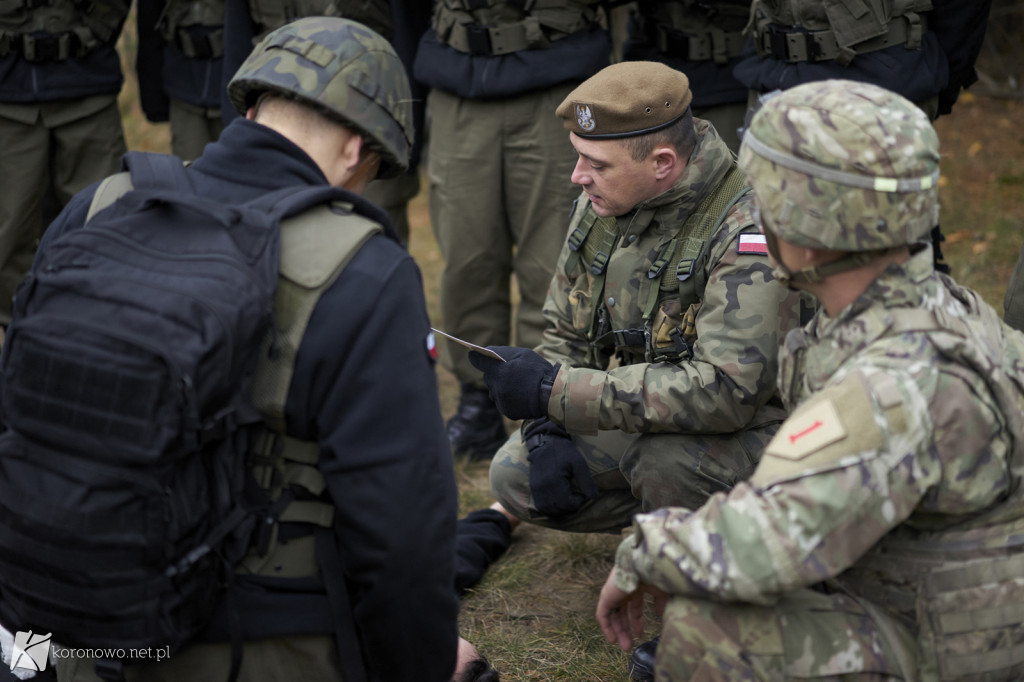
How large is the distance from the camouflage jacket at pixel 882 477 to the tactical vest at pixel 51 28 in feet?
14.1

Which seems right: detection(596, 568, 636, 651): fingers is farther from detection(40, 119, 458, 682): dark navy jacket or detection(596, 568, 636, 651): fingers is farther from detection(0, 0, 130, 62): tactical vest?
detection(0, 0, 130, 62): tactical vest

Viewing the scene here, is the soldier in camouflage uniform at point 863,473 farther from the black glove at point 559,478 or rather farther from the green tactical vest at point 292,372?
the black glove at point 559,478

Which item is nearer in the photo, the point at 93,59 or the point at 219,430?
the point at 219,430

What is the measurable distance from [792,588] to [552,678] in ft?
4.26

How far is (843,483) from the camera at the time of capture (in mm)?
2014

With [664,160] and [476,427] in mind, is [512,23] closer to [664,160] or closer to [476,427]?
[664,160]

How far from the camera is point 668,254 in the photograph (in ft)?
10.6

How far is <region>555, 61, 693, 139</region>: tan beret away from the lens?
3.16m

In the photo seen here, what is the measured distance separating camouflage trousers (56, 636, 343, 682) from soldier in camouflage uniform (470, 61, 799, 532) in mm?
1102

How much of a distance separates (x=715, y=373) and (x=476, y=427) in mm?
1932

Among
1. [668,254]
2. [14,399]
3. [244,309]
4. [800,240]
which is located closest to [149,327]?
[244,309]

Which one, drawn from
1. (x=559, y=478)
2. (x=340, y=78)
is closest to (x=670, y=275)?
(x=559, y=478)

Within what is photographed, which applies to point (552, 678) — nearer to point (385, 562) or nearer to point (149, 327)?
point (385, 562)

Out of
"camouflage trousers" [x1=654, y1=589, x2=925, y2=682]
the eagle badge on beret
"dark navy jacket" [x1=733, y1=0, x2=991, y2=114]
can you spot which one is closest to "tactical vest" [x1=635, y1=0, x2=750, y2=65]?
"dark navy jacket" [x1=733, y1=0, x2=991, y2=114]
